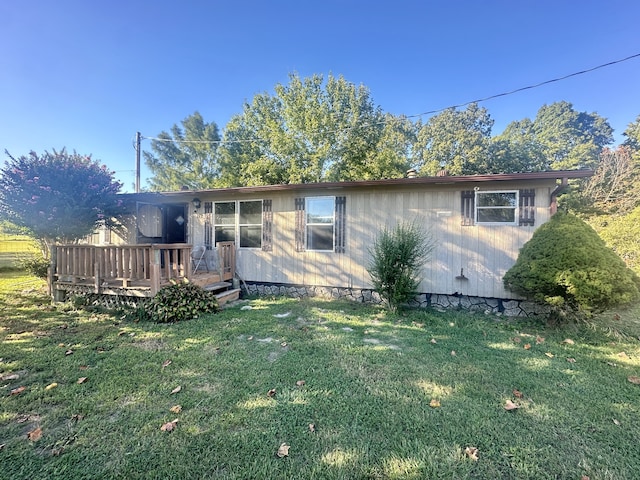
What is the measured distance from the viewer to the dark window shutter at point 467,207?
5605mm

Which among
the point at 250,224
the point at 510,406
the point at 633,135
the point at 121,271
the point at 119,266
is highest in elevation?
the point at 633,135

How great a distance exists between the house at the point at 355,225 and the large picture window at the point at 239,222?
3cm

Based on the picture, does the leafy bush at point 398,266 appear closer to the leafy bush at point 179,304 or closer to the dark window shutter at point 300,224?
the dark window shutter at point 300,224

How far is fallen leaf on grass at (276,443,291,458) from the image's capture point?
181cm

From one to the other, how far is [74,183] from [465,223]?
889 cm

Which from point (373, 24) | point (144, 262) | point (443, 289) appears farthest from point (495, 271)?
point (373, 24)

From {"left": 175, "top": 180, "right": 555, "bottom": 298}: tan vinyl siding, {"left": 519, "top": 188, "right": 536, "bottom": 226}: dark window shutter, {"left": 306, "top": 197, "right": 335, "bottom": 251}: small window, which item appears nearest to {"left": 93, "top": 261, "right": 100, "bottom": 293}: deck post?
{"left": 175, "top": 180, "right": 555, "bottom": 298}: tan vinyl siding

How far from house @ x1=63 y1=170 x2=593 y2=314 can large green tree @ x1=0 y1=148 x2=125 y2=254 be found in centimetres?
104

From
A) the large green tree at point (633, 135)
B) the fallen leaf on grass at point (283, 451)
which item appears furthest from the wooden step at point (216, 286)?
the large green tree at point (633, 135)

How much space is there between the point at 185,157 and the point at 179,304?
70.2ft

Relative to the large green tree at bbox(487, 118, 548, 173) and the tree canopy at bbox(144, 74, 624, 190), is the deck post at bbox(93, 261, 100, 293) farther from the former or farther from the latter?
the large green tree at bbox(487, 118, 548, 173)

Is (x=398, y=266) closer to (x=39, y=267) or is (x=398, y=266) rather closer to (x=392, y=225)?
(x=392, y=225)

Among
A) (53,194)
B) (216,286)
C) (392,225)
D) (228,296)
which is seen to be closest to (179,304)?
(216,286)

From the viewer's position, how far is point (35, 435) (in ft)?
6.59
